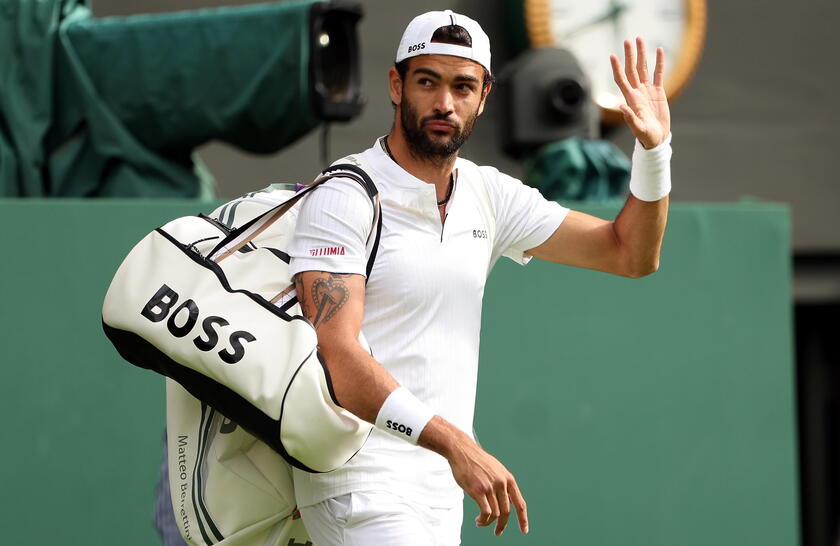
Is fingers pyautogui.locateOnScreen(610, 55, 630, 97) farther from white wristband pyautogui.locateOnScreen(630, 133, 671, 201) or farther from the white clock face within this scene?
the white clock face

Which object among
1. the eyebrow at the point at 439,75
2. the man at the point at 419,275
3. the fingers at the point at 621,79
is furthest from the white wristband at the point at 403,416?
the fingers at the point at 621,79

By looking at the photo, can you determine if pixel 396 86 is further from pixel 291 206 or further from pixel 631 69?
pixel 631 69

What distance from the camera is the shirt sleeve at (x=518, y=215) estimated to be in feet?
10.3

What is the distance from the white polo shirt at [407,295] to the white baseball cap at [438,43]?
0.25 m

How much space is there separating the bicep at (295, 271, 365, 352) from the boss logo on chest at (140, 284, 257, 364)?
0.46ft

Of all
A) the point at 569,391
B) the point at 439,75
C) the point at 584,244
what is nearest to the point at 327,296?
the point at 439,75

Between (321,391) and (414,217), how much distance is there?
51cm

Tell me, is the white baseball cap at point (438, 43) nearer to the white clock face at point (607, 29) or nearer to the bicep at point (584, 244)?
the bicep at point (584, 244)

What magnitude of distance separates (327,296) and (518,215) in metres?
0.66

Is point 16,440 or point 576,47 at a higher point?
point 576,47

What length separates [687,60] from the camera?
22.7 feet

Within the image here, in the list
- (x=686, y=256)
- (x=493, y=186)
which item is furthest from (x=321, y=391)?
(x=686, y=256)

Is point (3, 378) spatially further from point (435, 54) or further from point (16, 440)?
point (435, 54)

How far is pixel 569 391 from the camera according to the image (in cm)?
502
